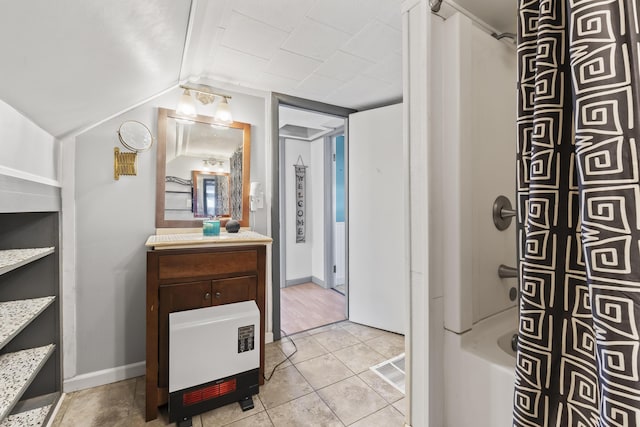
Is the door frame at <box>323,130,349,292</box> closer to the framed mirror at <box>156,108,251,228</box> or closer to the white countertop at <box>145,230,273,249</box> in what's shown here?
the framed mirror at <box>156,108,251,228</box>

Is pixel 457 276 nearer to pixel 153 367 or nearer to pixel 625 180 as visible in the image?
pixel 625 180

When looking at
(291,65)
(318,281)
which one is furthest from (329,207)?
(291,65)

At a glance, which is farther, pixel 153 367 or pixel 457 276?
pixel 153 367

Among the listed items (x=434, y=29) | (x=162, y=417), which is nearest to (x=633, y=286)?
(x=434, y=29)

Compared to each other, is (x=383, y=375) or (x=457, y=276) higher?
(x=457, y=276)

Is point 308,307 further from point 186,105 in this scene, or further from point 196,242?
point 186,105

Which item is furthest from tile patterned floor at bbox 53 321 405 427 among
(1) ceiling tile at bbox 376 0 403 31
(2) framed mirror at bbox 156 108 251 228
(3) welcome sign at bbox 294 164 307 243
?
(1) ceiling tile at bbox 376 0 403 31

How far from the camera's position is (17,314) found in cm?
129

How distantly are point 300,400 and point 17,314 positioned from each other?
151 centimetres

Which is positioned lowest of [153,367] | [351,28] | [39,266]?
[153,367]

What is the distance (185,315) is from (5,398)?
0.68m

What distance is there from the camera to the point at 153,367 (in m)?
1.47

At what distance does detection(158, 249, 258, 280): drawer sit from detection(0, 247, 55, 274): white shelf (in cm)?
53

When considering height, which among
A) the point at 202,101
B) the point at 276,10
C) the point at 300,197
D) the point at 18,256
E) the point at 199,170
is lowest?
the point at 18,256
